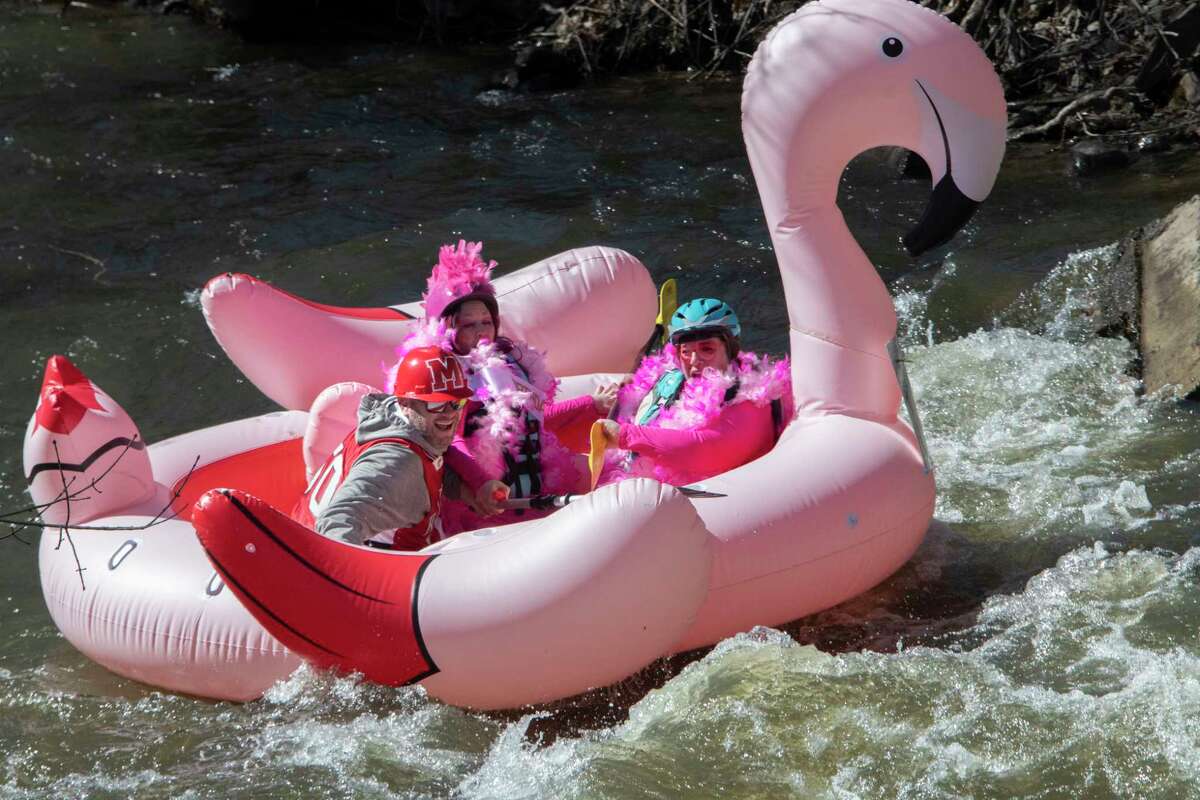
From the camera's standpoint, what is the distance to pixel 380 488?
4.09m

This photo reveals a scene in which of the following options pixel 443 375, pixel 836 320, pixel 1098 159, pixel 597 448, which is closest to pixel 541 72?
pixel 1098 159

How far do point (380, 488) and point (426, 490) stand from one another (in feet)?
0.55

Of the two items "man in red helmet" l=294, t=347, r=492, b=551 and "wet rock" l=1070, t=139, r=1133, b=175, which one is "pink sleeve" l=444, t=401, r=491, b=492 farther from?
"wet rock" l=1070, t=139, r=1133, b=175

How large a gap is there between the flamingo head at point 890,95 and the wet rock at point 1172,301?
74.1 inches

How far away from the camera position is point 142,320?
7.30 meters

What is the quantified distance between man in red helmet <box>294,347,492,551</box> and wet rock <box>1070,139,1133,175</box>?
523 cm

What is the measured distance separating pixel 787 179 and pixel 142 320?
3.99m

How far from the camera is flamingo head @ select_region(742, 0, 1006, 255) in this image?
4.35 m

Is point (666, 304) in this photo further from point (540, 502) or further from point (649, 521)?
point (649, 521)

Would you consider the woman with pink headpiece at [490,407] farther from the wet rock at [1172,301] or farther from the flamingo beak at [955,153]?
the wet rock at [1172,301]

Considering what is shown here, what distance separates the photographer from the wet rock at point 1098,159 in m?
8.18

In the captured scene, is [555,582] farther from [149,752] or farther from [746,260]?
[746,260]

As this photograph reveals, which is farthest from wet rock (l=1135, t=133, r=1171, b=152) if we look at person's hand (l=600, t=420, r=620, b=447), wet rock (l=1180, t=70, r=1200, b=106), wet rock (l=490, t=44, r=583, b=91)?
person's hand (l=600, t=420, r=620, b=447)

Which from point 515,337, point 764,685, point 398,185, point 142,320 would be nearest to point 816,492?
point 764,685
